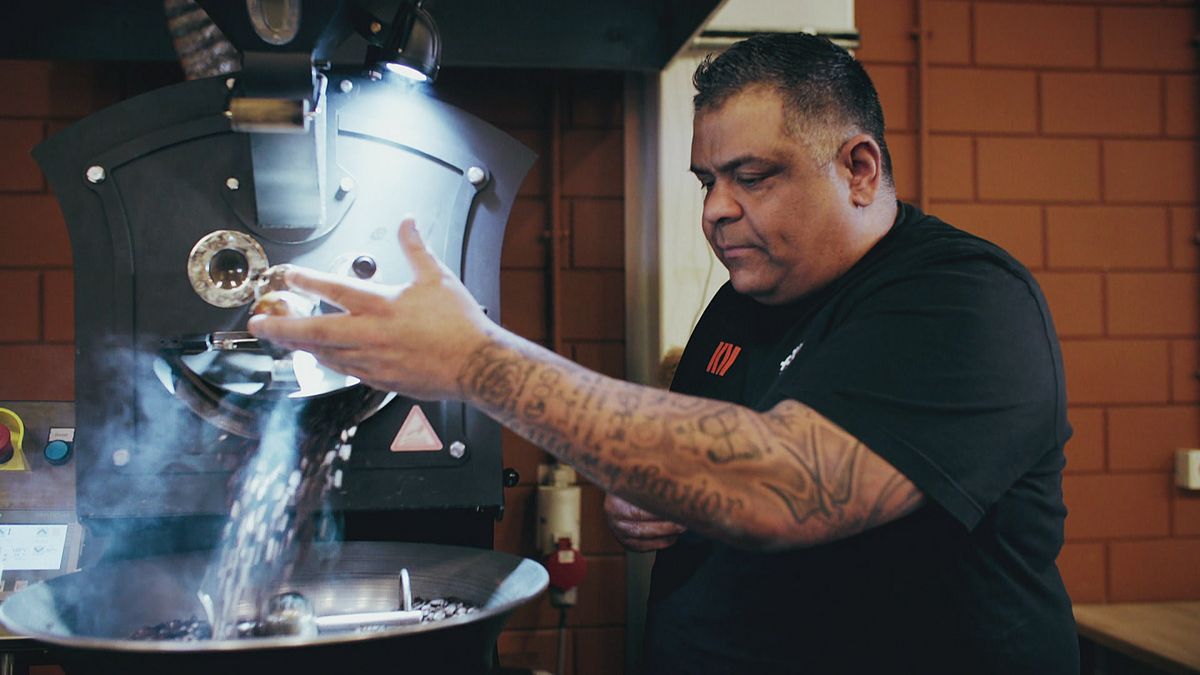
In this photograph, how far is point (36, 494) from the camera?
5.34ft

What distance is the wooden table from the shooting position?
1.92 m

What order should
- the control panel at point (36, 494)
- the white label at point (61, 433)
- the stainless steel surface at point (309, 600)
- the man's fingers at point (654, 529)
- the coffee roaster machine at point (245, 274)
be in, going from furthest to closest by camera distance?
the white label at point (61, 433) → the control panel at point (36, 494) → the man's fingers at point (654, 529) → the coffee roaster machine at point (245, 274) → the stainless steel surface at point (309, 600)

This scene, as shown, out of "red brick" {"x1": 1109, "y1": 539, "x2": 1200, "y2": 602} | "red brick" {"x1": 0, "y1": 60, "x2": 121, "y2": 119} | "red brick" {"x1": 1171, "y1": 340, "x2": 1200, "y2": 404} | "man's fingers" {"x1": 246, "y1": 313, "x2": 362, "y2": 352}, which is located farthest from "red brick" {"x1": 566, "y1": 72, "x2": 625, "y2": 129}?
"red brick" {"x1": 1109, "y1": 539, "x2": 1200, "y2": 602}

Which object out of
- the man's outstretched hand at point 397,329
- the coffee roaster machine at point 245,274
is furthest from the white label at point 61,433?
the man's outstretched hand at point 397,329

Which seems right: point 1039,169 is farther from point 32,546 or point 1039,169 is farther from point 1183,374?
point 32,546

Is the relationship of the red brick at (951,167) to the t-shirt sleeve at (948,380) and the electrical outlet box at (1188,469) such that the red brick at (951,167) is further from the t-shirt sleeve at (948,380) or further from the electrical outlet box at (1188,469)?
the t-shirt sleeve at (948,380)

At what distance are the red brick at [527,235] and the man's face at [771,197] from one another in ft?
3.09

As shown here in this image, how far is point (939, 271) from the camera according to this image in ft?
3.73

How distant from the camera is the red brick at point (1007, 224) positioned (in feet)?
7.87

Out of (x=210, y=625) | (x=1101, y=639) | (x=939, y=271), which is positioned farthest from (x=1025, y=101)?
(x=210, y=625)

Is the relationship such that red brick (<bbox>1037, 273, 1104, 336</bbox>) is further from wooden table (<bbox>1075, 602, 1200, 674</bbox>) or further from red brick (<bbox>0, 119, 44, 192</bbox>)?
red brick (<bbox>0, 119, 44, 192</bbox>)

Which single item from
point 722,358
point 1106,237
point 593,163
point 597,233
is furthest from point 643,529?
point 1106,237

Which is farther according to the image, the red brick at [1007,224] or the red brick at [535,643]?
the red brick at [1007,224]

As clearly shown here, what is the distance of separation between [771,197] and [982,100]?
1.39 meters
